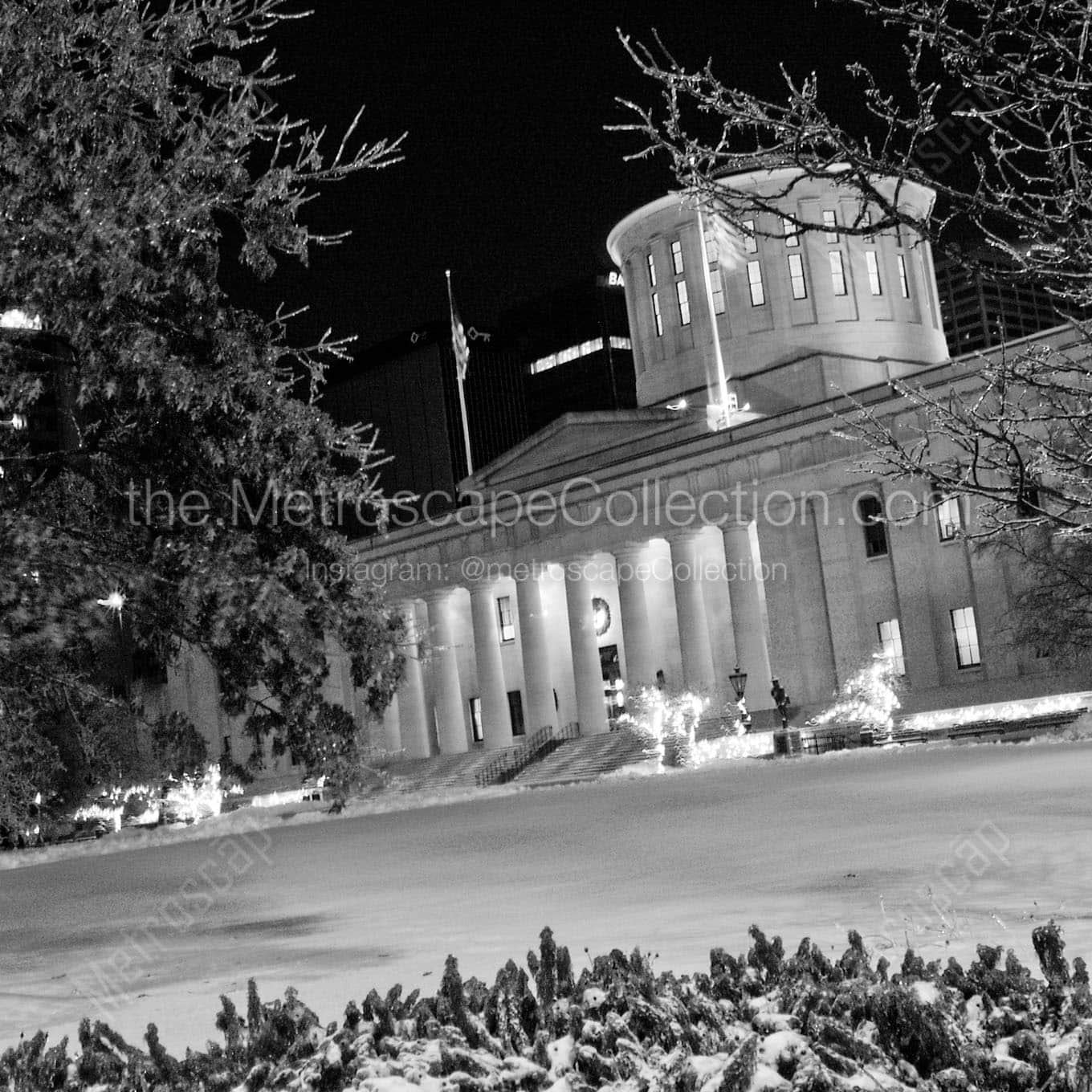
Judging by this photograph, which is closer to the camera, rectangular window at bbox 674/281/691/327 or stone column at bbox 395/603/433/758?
stone column at bbox 395/603/433/758

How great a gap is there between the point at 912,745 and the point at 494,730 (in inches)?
1145

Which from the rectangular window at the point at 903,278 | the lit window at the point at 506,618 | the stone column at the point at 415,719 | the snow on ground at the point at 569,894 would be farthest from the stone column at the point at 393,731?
the snow on ground at the point at 569,894

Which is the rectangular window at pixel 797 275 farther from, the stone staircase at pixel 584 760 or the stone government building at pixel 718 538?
the stone staircase at pixel 584 760

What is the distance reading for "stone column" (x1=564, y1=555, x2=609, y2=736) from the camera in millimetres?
61844

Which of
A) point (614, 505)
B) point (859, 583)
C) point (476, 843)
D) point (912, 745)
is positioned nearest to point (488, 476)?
point (614, 505)

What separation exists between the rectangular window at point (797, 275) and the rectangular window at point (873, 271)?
3377mm

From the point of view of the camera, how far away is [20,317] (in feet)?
40.4

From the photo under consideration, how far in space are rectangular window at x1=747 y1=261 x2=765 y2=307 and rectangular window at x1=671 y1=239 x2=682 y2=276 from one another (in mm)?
3904

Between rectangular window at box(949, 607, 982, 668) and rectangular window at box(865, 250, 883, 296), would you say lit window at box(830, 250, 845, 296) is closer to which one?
rectangular window at box(865, 250, 883, 296)

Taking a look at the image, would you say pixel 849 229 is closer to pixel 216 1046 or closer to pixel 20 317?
pixel 216 1046

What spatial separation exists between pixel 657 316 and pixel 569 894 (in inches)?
2399

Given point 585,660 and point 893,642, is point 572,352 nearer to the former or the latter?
point 585,660

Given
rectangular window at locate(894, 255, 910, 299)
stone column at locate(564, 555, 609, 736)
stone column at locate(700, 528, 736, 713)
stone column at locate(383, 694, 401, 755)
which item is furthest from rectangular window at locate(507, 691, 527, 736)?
rectangular window at locate(894, 255, 910, 299)

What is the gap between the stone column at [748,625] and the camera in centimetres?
5634
